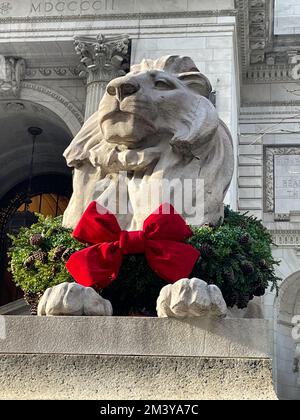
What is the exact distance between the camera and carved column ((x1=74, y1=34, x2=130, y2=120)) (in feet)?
62.5

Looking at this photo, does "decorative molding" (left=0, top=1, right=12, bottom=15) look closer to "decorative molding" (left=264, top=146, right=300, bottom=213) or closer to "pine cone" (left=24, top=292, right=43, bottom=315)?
"decorative molding" (left=264, top=146, right=300, bottom=213)

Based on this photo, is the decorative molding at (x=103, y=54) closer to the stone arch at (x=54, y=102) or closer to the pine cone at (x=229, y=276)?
the stone arch at (x=54, y=102)

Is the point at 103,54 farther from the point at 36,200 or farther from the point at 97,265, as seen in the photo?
the point at 97,265

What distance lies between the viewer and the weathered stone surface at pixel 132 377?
→ 387 centimetres

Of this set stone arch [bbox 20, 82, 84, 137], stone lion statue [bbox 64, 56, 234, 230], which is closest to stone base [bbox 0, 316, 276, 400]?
stone lion statue [bbox 64, 56, 234, 230]

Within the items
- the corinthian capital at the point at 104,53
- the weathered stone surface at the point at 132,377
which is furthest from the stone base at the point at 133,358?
the corinthian capital at the point at 104,53

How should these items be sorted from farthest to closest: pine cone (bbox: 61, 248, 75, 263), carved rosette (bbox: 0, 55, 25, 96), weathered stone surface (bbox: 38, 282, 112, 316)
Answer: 1. carved rosette (bbox: 0, 55, 25, 96)
2. pine cone (bbox: 61, 248, 75, 263)
3. weathered stone surface (bbox: 38, 282, 112, 316)

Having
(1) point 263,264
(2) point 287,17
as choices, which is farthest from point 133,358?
(2) point 287,17

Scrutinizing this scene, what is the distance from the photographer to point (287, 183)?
21656mm

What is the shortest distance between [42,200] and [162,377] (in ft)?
77.9

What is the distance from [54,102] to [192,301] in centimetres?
1700

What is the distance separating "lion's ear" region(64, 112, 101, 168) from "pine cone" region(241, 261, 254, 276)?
1544 millimetres
